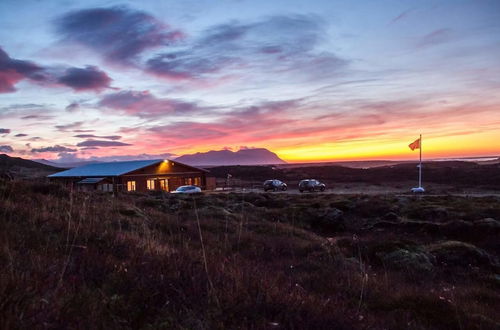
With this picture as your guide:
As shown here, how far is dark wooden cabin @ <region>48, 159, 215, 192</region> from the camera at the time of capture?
53.9 m

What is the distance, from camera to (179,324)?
10.8 feet

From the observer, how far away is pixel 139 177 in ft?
182

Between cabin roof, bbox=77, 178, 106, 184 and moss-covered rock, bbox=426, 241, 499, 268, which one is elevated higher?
cabin roof, bbox=77, 178, 106, 184

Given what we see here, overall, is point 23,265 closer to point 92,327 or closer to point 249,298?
point 92,327

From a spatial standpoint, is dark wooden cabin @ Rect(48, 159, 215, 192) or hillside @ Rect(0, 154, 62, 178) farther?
dark wooden cabin @ Rect(48, 159, 215, 192)

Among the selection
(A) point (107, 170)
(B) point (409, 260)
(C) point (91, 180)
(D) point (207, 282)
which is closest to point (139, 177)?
(A) point (107, 170)

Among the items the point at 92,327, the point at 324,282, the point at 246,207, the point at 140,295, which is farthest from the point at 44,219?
the point at 246,207

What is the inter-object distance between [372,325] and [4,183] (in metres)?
10.2

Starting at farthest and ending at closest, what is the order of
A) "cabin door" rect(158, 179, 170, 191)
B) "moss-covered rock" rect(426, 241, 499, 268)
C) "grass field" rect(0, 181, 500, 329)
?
1. "cabin door" rect(158, 179, 170, 191)
2. "moss-covered rock" rect(426, 241, 499, 268)
3. "grass field" rect(0, 181, 500, 329)

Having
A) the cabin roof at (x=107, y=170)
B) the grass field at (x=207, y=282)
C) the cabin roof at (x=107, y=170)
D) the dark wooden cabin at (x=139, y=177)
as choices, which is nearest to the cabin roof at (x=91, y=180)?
the dark wooden cabin at (x=139, y=177)

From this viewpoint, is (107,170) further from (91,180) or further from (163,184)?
(163,184)

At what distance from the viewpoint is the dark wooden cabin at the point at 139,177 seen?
177 ft

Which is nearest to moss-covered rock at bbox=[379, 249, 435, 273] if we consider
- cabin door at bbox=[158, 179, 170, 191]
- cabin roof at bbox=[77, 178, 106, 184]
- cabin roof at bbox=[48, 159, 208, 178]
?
cabin roof at bbox=[48, 159, 208, 178]

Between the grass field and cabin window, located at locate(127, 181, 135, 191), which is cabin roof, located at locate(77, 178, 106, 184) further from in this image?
the grass field
